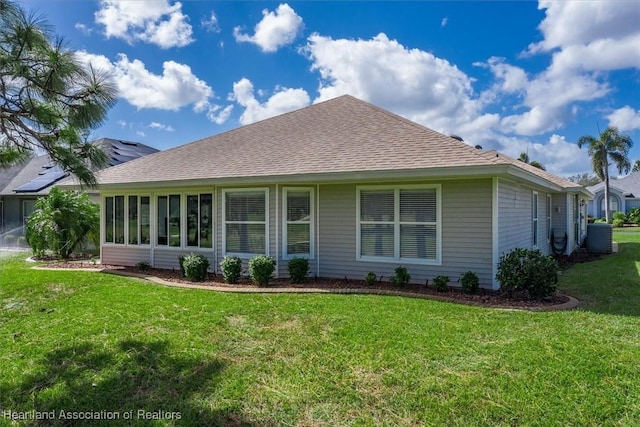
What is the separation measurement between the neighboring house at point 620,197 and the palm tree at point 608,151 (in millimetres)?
2734

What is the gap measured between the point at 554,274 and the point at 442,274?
210cm

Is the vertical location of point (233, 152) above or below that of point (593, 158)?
below

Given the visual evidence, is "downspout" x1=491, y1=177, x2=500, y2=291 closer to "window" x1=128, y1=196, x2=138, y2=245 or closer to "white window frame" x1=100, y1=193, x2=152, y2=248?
"white window frame" x1=100, y1=193, x2=152, y2=248

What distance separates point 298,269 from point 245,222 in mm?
2005

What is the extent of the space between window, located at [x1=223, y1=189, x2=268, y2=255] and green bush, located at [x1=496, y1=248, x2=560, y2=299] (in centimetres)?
529

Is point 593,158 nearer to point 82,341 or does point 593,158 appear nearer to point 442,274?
point 442,274

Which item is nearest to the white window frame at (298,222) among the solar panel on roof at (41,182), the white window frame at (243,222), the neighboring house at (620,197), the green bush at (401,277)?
the white window frame at (243,222)

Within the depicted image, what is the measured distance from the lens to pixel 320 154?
1002cm

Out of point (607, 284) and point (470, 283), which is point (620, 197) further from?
point (470, 283)

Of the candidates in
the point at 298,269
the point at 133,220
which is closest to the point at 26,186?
the point at 133,220

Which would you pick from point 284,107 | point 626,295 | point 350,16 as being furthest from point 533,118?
point 626,295

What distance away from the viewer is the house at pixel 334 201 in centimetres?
824

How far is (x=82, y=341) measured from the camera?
5293mm

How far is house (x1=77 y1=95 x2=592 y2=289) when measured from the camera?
8.24 metres
